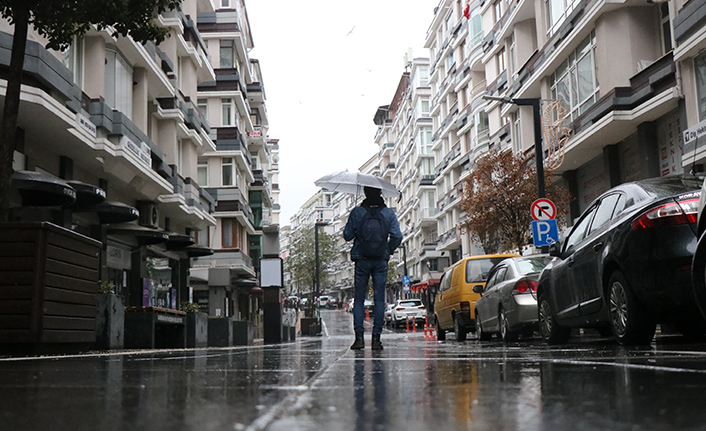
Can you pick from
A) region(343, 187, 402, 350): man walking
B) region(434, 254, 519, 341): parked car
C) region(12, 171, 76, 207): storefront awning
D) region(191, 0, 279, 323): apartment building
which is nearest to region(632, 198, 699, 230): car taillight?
region(343, 187, 402, 350): man walking

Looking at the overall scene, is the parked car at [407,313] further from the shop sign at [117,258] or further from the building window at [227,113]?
the shop sign at [117,258]

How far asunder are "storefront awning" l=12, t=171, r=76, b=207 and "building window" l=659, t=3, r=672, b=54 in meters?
19.2

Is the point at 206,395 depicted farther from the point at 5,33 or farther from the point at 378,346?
the point at 5,33

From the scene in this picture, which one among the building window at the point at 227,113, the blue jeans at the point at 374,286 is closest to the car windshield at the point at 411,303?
→ the building window at the point at 227,113

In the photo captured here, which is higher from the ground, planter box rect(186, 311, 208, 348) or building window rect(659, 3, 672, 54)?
building window rect(659, 3, 672, 54)

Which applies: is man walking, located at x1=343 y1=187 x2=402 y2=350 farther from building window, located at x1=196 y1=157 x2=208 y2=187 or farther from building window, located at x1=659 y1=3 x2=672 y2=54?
building window, located at x1=196 y1=157 x2=208 y2=187

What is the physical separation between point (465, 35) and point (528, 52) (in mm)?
21896

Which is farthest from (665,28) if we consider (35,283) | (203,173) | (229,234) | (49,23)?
(203,173)

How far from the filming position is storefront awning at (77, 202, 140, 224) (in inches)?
728

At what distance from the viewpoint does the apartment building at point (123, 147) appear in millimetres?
16250

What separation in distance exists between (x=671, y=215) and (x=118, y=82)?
19.3 m

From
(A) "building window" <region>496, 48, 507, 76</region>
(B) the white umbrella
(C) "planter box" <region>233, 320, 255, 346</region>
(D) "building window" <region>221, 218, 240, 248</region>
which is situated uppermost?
(A) "building window" <region>496, 48, 507, 76</region>

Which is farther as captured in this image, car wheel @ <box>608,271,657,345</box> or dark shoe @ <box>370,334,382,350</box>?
dark shoe @ <box>370,334,382,350</box>

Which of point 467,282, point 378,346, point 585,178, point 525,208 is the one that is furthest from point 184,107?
point 378,346
